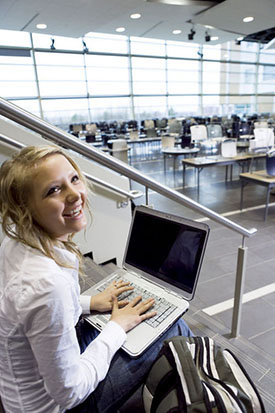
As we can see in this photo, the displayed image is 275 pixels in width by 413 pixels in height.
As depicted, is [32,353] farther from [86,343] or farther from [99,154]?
[99,154]

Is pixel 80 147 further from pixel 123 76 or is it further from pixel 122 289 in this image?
pixel 123 76

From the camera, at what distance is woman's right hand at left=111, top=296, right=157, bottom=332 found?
3.18 ft

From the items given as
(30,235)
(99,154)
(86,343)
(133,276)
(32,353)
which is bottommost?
(86,343)

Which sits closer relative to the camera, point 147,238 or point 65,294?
point 65,294

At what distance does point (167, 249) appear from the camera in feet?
3.86

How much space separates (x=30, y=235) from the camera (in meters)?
0.73

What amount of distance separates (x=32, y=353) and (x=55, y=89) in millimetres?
10231

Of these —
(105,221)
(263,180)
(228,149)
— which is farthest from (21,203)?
(228,149)

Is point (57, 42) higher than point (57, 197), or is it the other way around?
point (57, 42)

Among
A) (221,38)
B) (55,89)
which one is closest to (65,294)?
(55,89)

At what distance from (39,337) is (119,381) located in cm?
42

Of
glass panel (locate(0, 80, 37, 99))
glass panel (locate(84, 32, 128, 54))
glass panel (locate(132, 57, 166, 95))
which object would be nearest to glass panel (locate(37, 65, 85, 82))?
glass panel (locate(0, 80, 37, 99))

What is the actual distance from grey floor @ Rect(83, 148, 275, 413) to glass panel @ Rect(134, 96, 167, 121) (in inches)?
288

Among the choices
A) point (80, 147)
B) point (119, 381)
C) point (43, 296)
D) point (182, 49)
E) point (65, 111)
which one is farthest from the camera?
A: point (182, 49)
